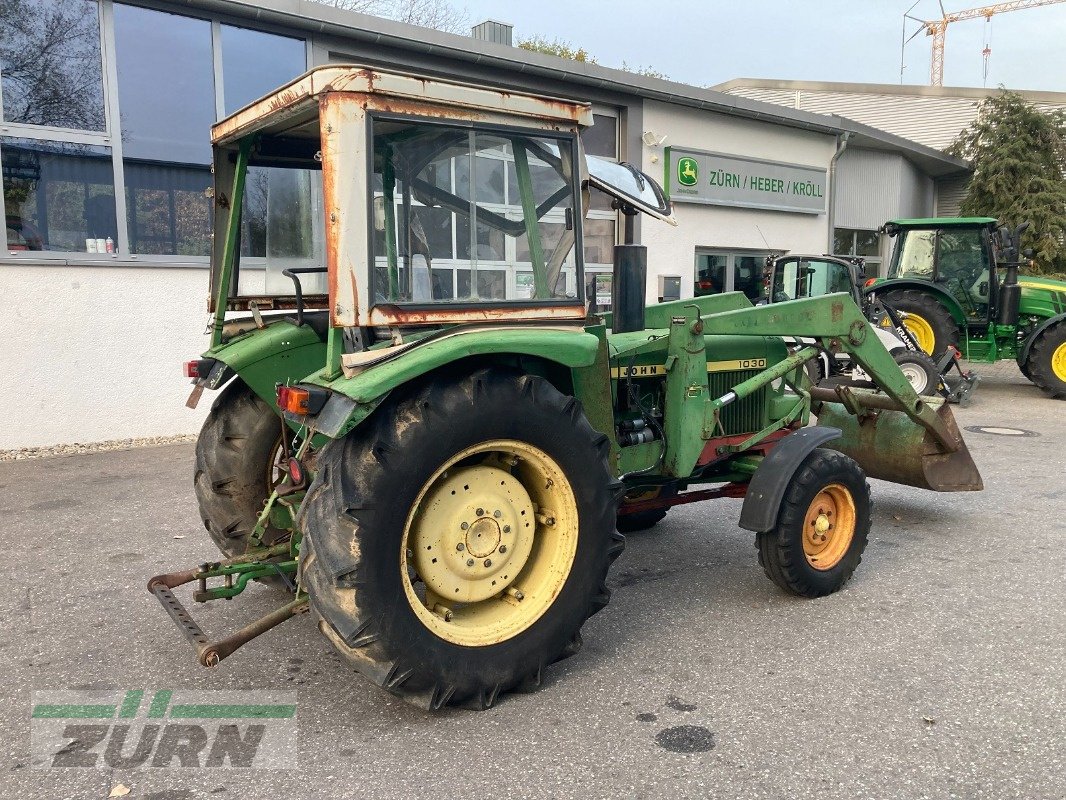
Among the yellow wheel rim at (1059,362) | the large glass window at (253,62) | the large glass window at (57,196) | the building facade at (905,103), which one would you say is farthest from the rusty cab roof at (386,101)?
the building facade at (905,103)

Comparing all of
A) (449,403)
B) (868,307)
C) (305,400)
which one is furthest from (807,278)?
(305,400)

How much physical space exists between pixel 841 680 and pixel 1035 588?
1.81 m

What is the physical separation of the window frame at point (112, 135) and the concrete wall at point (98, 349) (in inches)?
3.2

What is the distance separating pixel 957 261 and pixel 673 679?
11.0m

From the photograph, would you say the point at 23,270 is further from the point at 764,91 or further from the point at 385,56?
the point at 764,91

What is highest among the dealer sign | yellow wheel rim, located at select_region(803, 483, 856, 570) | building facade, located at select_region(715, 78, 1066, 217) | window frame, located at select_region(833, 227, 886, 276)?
building facade, located at select_region(715, 78, 1066, 217)

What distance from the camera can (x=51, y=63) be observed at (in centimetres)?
776

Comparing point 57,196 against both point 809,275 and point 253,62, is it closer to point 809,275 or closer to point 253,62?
point 253,62

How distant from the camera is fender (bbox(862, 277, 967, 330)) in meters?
12.2

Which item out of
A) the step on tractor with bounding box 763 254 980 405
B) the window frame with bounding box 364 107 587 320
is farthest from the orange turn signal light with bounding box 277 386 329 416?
the step on tractor with bounding box 763 254 980 405

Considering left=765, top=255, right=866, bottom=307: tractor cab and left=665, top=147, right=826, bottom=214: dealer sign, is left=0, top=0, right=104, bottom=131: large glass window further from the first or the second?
left=765, top=255, right=866, bottom=307: tractor cab

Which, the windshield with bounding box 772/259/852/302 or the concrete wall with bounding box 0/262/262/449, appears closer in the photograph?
the concrete wall with bounding box 0/262/262/449

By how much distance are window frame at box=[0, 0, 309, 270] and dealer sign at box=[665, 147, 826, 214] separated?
21.9 feet

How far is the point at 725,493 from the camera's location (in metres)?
5.12
